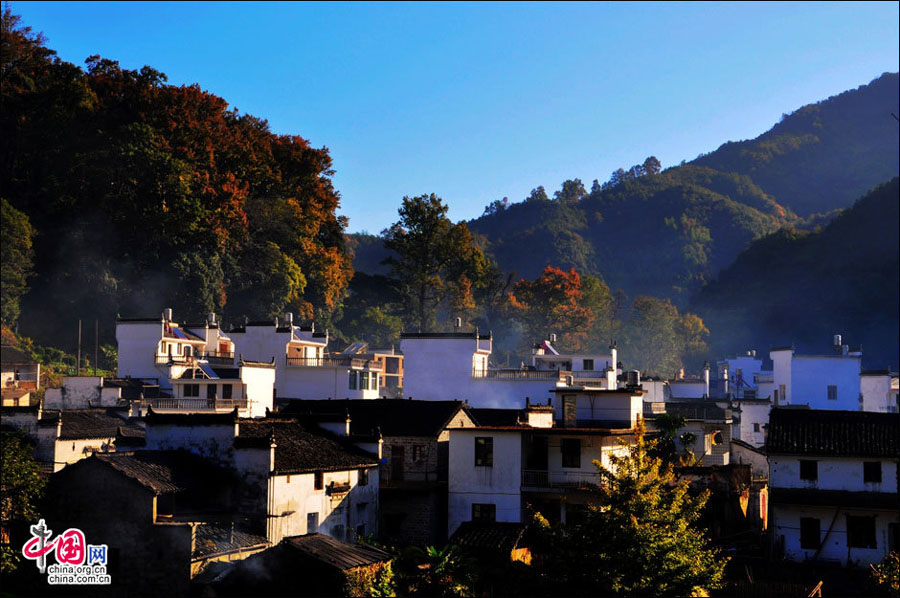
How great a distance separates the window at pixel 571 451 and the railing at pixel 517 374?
19.8m

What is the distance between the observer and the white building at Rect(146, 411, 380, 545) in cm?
3188

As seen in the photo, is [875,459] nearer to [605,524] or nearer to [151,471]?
[605,524]

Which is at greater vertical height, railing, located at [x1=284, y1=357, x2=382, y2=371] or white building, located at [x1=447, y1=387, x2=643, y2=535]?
railing, located at [x1=284, y1=357, x2=382, y2=371]

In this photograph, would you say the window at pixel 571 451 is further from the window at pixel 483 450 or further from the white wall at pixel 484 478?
the window at pixel 483 450

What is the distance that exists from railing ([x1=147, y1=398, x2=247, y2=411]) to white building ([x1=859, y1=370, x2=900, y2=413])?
46264 mm

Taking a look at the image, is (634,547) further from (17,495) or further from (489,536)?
(17,495)

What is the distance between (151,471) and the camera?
101 ft

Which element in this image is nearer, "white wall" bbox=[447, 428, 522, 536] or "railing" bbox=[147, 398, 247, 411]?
"white wall" bbox=[447, 428, 522, 536]

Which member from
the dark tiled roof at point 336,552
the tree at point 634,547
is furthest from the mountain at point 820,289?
the dark tiled roof at point 336,552

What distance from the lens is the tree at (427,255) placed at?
101875 mm

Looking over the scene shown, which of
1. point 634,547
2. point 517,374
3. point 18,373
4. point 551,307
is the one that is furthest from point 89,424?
point 551,307

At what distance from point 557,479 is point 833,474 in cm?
1027

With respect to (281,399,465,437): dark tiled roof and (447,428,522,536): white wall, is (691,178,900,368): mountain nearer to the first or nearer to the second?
(281,399,465,437): dark tiled roof

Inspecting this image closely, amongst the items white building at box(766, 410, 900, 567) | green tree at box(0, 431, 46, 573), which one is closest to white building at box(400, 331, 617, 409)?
white building at box(766, 410, 900, 567)
